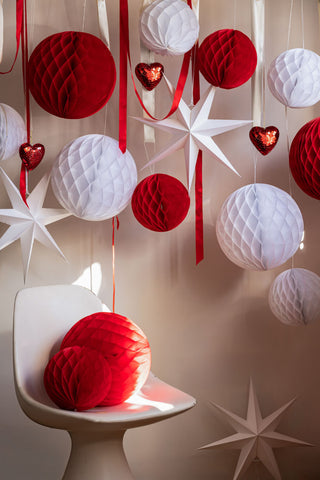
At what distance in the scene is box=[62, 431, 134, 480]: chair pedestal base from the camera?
1.88m

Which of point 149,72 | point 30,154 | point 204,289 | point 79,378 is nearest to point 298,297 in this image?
point 204,289

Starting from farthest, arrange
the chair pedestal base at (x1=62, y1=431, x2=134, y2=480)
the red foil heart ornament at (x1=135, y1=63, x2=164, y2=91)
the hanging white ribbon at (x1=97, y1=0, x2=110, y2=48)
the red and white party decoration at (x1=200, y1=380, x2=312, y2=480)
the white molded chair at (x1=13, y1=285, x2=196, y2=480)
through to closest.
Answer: the red and white party decoration at (x1=200, y1=380, x2=312, y2=480), the hanging white ribbon at (x1=97, y1=0, x2=110, y2=48), the red foil heart ornament at (x1=135, y1=63, x2=164, y2=91), the chair pedestal base at (x1=62, y1=431, x2=134, y2=480), the white molded chair at (x1=13, y1=285, x2=196, y2=480)

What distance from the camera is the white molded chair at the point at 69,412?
1.76 metres

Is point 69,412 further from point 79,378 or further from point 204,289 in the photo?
point 204,289

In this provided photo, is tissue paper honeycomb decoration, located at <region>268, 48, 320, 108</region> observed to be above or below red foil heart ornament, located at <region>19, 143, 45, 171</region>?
above

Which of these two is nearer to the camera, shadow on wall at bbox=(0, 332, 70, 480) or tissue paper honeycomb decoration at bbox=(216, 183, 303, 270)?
tissue paper honeycomb decoration at bbox=(216, 183, 303, 270)

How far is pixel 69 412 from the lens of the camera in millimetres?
1735

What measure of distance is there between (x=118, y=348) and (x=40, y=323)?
1.12 ft

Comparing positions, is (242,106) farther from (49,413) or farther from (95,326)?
(49,413)

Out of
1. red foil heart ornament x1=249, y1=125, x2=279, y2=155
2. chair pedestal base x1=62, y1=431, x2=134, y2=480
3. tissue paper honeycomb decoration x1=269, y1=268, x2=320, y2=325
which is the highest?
red foil heart ornament x1=249, y1=125, x2=279, y2=155

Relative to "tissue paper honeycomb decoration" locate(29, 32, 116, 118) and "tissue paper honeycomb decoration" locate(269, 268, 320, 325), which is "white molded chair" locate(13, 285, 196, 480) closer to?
"tissue paper honeycomb decoration" locate(269, 268, 320, 325)

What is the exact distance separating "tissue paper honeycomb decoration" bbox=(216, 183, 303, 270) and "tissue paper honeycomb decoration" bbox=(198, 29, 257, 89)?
1.24ft

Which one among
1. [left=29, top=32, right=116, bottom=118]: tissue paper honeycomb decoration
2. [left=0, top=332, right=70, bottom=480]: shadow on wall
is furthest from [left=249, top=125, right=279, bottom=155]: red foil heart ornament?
[left=0, top=332, right=70, bottom=480]: shadow on wall

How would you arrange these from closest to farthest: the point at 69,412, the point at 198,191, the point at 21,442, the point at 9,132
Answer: the point at 69,412
the point at 9,132
the point at 198,191
the point at 21,442
